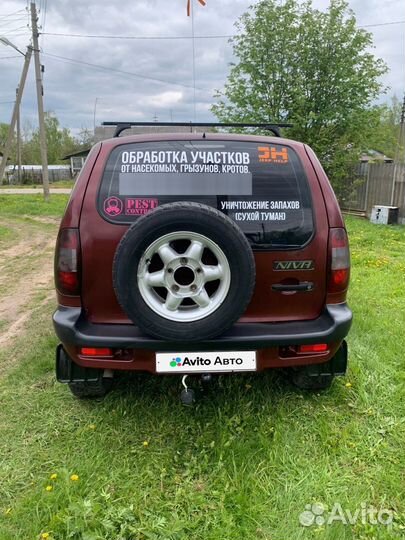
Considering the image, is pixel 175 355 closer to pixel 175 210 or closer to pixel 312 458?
pixel 175 210

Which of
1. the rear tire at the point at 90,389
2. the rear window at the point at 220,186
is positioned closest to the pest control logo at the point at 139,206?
the rear window at the point at 220,186

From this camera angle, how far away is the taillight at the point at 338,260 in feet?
7.94

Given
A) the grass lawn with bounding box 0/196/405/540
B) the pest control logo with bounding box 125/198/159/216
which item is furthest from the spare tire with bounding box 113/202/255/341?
the grass lawn with bounding box 0/196/405/540

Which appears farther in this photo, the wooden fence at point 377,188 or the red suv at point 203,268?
the wooden fence at point 377,188

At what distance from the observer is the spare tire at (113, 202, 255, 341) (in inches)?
83.3

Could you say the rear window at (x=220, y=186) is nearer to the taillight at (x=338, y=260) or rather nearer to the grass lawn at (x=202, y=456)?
the taillight at (x=338, y=260)

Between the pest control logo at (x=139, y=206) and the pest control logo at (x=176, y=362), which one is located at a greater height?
the pest control logo at (x=139, y=206)

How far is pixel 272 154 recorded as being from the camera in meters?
2.52

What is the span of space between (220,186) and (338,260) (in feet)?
2.48

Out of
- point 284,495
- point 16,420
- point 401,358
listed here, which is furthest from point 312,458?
point 16,420

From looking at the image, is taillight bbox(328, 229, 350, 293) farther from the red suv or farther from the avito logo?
the avito logo

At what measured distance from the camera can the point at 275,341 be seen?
7.56 feet

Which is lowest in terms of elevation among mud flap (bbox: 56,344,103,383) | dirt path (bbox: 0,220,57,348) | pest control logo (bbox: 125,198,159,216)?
dirt path (bbox: 0,220,57,348)

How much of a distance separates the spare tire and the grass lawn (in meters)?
0.76
